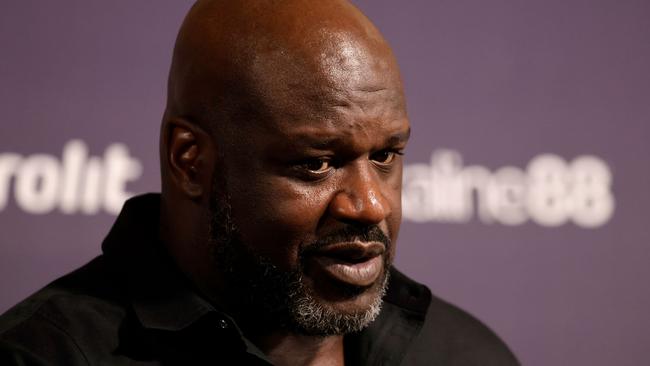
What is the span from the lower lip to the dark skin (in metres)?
0.01

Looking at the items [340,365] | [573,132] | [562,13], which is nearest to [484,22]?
[562,13]

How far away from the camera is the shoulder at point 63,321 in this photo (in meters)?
0.84

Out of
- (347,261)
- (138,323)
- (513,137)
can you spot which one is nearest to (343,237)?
(347,261)

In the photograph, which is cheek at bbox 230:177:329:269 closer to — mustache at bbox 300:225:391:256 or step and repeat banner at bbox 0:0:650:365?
mustache at bbox 300:225:391:256

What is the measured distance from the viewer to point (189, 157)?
35.9 inches

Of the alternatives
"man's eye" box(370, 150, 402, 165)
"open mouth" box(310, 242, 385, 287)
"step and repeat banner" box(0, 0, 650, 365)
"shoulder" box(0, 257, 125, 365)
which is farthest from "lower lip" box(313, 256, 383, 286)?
"step and repeat banner" box(0, 0, 650, 365)

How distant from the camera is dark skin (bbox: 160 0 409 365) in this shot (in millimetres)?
845

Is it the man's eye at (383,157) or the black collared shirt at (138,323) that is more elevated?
the man's eye at (383,157)

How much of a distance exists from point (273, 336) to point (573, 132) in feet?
3.39

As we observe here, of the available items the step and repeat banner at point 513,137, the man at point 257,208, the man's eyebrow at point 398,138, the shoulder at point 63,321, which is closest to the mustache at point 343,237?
the man at point 257,208

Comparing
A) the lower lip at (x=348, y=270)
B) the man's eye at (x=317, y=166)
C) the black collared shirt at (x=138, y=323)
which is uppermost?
the man's eye at (x=317, y=166)

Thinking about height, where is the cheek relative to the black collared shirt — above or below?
above

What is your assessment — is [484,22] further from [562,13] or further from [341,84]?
[341,84]

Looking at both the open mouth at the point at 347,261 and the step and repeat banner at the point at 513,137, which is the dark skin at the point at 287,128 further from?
the step and repeat banner at the point at 513,137
